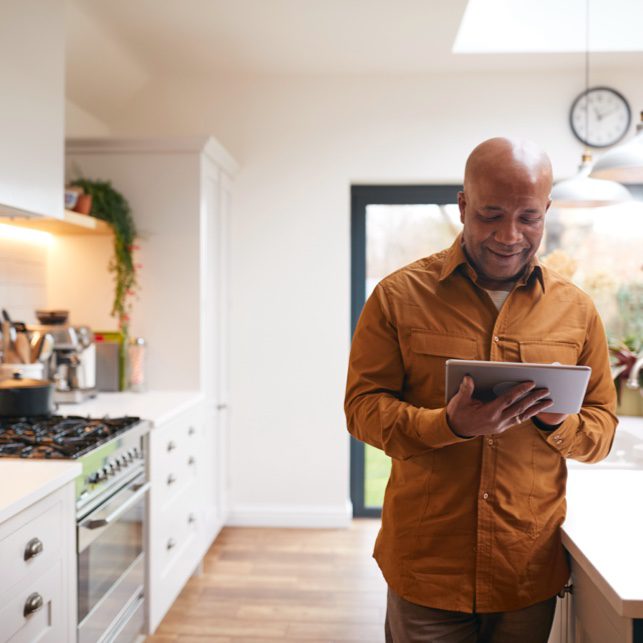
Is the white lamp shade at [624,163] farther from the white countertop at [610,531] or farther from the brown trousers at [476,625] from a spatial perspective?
the brown trousers at [476,625]

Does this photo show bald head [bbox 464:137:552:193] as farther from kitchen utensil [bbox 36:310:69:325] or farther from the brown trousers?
kitchen utensil [bbox 36:310:69:325]

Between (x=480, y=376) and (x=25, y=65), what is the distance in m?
1.90

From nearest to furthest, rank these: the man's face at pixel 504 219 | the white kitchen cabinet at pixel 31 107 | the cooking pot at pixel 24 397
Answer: the man's face at pixel 504 219, the white kitchen cabinet at pixel 31 107, the cooking pot at pixel 24 397

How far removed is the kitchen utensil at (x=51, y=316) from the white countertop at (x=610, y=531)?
2.15m

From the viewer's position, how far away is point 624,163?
2.11 metres

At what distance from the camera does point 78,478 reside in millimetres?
2055

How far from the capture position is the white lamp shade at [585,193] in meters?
2.73

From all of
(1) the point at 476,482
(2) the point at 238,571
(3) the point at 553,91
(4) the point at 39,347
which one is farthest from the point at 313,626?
(3) the point at 553,91

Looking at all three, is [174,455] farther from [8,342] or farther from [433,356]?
[433,356]

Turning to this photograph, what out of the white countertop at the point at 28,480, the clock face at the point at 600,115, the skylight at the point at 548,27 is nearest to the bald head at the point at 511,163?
the white countertop at the point at 28,480

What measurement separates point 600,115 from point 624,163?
2123mm

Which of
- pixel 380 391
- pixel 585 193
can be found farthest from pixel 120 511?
A: pixel 585 193

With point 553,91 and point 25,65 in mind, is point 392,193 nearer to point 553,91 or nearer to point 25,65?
point 553,91

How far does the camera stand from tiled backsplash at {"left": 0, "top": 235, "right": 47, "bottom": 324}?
3.09 metres
